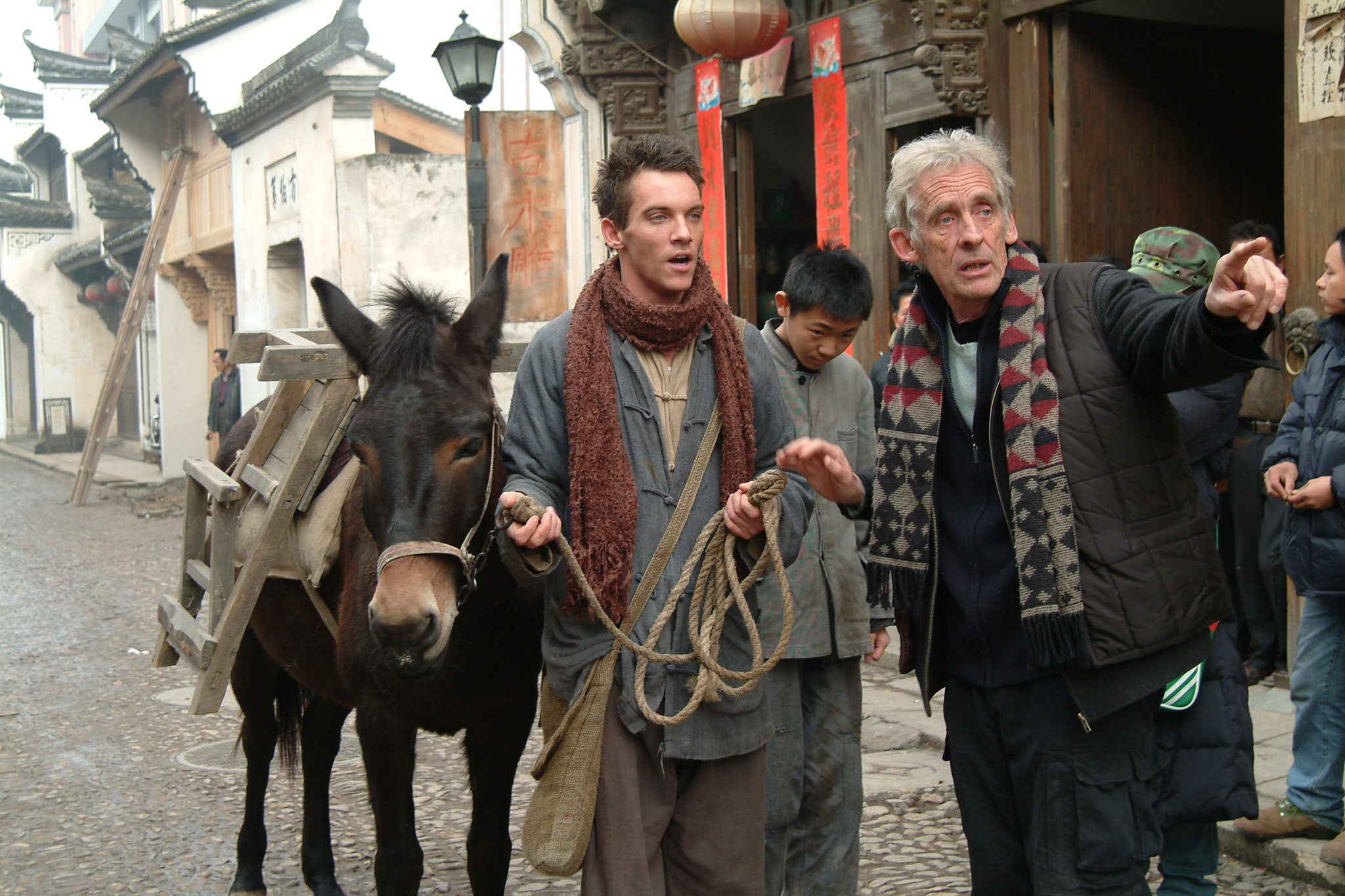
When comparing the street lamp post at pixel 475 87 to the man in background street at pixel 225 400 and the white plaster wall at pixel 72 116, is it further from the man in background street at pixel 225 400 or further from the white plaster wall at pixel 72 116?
the white plaster wall at pixel 72 116

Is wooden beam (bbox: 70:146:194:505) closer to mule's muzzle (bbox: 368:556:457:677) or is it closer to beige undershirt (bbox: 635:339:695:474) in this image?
mule's muzzle (bbox: 368:556:457:677)

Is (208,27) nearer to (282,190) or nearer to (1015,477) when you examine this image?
(282,190)

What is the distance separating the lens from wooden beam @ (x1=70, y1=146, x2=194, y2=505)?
60.3 ft

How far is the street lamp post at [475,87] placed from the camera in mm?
9359

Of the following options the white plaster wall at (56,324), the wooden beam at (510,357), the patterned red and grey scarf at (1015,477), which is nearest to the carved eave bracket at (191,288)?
the white plaster wall at (56,324)

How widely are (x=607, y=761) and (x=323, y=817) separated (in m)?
2.08

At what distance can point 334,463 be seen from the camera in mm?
3965

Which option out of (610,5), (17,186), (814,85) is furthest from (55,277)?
(814,85)

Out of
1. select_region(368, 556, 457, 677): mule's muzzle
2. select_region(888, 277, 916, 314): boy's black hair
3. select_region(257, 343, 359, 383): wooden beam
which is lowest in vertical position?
select_region(368, 556, 457, 677): mule's muzzle

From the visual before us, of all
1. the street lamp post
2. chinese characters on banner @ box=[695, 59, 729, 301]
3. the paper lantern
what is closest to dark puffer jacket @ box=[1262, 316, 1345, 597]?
the paper lantern

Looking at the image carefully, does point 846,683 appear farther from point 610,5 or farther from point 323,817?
point 610,5

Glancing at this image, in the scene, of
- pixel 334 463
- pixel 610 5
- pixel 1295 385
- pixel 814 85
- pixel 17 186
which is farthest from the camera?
pixel 17 186

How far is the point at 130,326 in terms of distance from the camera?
19766 millimetres

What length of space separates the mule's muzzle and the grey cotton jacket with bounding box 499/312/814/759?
0.81 feet
